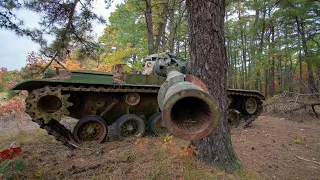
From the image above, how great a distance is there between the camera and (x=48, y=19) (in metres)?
5.70

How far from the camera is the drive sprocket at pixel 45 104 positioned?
15.0ft

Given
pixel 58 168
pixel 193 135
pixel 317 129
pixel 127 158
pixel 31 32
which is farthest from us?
pixel 317 129

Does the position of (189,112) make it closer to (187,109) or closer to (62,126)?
(187,109)

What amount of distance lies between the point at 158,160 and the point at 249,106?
5.39 meters

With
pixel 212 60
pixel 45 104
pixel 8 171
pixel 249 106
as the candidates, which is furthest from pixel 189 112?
pixel 249 106

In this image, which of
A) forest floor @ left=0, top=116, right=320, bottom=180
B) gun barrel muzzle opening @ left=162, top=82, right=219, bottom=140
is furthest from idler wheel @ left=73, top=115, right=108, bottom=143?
gun barrel muzzle opening @ left=162, top=82, right=219, bottom=140

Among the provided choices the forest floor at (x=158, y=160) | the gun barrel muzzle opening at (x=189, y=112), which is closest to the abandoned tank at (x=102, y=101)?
the forest floor at (x=158, y=160)

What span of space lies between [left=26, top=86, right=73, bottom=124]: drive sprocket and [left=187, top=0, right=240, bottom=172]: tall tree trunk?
3299mm

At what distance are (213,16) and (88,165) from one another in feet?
11.6

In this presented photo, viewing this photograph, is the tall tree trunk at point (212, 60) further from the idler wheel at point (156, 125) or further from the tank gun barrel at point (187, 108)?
the idler wheel at point (156, 125)

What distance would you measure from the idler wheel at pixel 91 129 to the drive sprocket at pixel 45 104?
32.4 inches

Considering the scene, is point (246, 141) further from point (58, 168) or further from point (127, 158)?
point (58, 168)

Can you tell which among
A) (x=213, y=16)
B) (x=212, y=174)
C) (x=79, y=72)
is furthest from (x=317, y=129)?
(x=79, y=72)

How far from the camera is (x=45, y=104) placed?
4.97m
